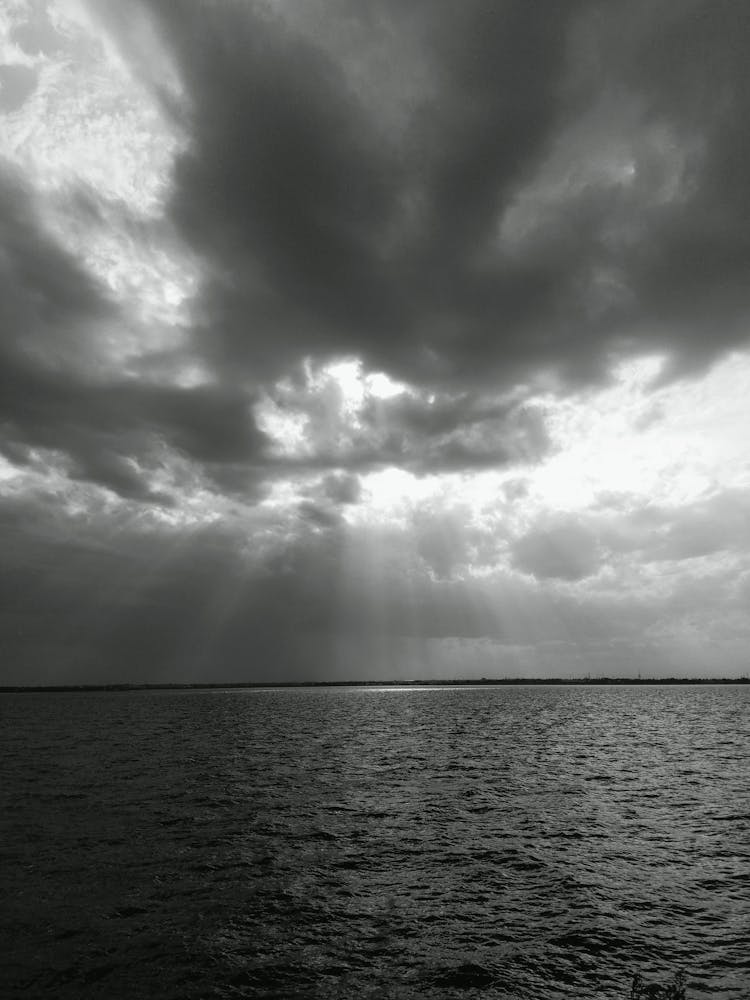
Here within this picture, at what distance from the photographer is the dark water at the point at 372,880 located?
62.3 feet

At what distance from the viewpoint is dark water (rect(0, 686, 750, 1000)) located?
62.3 ft

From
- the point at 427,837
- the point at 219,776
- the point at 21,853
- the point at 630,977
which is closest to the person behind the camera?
the point at 630,977

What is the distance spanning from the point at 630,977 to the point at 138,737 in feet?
274

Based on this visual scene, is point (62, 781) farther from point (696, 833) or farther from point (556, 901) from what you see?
point (696, 833)

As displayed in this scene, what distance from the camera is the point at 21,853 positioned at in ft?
98.4

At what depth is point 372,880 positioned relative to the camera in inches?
1070

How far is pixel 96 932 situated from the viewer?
21.6 m

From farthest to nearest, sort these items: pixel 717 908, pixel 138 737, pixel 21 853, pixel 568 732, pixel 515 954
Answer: pixel 568 732
pixel 138 737
pixel 21 853
pixel 717 908
pixel 515 954

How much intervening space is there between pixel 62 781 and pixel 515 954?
42.5 metres

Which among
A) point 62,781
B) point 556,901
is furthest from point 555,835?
point 62,781

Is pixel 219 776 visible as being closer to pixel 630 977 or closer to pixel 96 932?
pixel 96 932

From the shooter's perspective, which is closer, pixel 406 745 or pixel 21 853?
pixel 21 853

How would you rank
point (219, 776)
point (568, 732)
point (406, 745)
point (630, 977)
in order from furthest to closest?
point (568, 732) < point (406, 745) < point (219, 776) < point (630, 977)

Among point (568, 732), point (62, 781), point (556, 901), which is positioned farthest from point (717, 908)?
point (568, 732)
